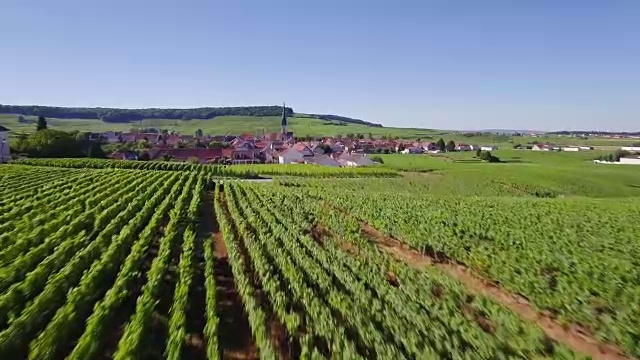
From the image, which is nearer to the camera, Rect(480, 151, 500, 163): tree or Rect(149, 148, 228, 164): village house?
Rect(149, 148, 228, 164): village house

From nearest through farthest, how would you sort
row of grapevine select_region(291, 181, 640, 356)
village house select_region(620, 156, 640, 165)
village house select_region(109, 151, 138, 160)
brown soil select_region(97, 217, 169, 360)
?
brown soil select_region(97, 217, 169, 360), row of grapevine select_region(291, 181, 640, 356), village house select_region(109, 151, 138, 160), village house select_region(620, 156, 640, 165)

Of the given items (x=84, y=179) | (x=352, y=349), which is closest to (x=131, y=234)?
(x=352, y=349)

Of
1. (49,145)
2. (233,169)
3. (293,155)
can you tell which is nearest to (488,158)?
(293,155)

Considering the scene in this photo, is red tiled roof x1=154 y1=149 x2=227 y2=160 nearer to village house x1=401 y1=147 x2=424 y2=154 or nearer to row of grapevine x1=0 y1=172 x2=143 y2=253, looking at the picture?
village house x1=401 y1=147 x2=424 y2=154

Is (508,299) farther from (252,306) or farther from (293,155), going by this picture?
(293,155)

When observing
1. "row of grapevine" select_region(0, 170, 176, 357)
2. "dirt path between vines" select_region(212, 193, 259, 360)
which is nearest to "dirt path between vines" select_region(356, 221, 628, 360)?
"dirt path between vines" select_region(212, 193, 259, 360)

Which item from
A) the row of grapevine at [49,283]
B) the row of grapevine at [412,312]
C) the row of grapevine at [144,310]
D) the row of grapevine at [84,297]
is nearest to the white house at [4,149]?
the row of grapevine at [49,283]
